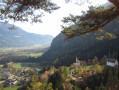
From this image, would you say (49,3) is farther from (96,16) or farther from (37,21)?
(96,16)

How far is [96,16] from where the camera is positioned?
5445 millimetres

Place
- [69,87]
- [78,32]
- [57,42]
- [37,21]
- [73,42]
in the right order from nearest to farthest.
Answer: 1. [78,32]
2. [37,21]
3. [69,87]
4. [73,42]
5. [57,42]

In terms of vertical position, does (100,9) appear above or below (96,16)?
above

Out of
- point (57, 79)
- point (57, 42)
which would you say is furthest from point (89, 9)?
point (57, 42)

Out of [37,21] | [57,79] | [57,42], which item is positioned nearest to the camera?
[37,21]

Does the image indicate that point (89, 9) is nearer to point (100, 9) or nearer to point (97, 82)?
point (100, 9)

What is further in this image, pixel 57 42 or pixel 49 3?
pixel 57 42

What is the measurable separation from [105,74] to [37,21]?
933 inches

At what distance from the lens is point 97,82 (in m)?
24.4

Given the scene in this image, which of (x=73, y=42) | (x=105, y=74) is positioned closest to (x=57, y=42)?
(x=73, y=42)

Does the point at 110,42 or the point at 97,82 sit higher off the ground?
the point at 110,42

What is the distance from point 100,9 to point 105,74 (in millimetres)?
23183

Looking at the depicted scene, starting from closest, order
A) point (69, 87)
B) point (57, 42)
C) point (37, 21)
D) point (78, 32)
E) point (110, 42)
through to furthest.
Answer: point (78, 32), point (37, 21), point (69, 87), point (110, 42), point (57, 42)

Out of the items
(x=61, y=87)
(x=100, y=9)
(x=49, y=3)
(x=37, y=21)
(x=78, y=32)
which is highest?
(x=49, y=3)
